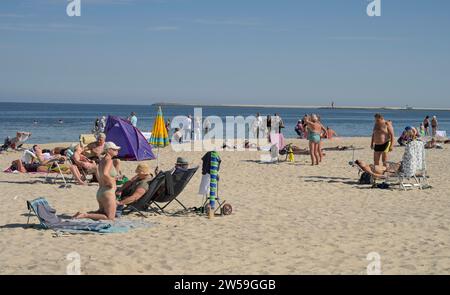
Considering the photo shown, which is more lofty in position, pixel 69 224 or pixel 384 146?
pixel 384 146

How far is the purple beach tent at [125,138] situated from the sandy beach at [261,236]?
4.38 meters

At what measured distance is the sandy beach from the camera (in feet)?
17.9

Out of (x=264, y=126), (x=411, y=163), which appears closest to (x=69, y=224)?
(x=411, y=163)

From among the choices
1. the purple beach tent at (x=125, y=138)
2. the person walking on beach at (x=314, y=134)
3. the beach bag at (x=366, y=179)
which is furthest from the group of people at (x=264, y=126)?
the beach bag at (x=366, y=179)

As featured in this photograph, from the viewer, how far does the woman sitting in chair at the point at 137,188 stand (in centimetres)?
777

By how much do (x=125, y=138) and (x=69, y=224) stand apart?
841 centimetres

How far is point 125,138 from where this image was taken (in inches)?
596

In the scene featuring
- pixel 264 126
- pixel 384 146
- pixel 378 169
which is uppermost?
pixel 264 126

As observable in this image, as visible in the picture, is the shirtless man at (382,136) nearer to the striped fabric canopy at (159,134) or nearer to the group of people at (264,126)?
the striped fabric canopy at (159,134)

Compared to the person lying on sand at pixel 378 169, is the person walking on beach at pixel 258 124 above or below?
above

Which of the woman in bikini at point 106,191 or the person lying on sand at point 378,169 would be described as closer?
the woman in bikini at point 106,191

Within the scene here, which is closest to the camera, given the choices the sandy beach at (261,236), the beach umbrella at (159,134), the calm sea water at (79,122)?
the sandy beach at (261,236)

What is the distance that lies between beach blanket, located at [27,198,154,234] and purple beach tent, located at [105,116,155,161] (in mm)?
8094

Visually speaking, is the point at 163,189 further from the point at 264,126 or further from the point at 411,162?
the point at 264,126
